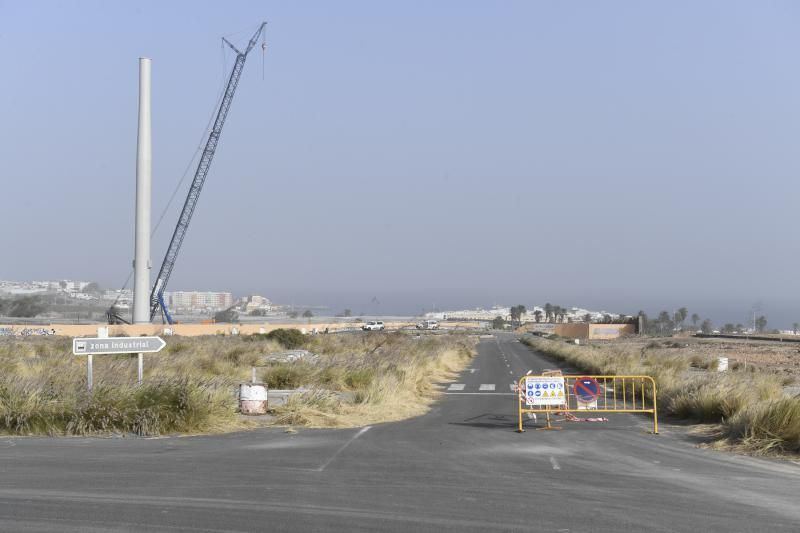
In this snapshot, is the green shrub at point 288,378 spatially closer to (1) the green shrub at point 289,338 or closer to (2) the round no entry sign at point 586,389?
(2) the round no entry sign at point 586,389

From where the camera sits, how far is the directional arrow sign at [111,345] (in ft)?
58.3

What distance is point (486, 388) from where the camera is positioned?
29969 mm

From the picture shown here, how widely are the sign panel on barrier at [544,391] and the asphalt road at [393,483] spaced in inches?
45.7

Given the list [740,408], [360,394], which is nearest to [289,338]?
[360,394]

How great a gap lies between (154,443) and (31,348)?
2740 centimetres

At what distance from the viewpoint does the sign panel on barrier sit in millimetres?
17672

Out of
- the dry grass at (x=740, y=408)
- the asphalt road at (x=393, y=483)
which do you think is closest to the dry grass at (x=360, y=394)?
the asphalt road at (x=393, y=483)

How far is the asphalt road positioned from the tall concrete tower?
42.9 meters

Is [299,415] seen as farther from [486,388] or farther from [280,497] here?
[486,388]

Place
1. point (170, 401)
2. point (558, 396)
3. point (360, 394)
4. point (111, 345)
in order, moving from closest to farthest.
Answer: point (170, 401), point (558, 396), point (111, 345), point (360, 394)

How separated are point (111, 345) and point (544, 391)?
357 inches

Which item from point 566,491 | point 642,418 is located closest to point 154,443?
point 566,491

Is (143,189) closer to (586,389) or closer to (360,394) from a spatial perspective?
(360,394)

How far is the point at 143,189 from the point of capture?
56.9 metres
